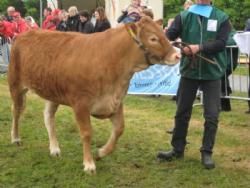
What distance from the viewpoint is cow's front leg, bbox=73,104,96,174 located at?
5.96 metres

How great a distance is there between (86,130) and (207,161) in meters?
1.49

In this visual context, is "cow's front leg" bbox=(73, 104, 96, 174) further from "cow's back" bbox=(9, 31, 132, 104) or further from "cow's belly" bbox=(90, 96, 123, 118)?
"cow's back" bbox=(9, 31, 132, 104)

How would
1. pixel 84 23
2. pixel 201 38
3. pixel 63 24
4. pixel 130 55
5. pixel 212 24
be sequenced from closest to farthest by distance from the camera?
1. pixel 130 55
2. pixel 212 24
3. pixel 201 38
4. pixel 84 23
5. pixel 63 24

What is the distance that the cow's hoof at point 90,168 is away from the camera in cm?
605

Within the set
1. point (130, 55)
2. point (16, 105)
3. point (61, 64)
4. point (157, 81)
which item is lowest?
point (157, 81)

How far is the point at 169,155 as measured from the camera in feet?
22.1

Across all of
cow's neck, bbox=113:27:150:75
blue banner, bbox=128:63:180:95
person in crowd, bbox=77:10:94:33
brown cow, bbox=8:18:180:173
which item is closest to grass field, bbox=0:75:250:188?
brown cow, bbox=8:18:180:173

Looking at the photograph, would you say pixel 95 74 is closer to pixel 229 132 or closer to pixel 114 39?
pixel 114 39

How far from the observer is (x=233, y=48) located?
10.5 m

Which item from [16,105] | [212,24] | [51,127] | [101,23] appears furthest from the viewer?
[101,23]

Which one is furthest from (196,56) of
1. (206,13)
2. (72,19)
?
(72,19)

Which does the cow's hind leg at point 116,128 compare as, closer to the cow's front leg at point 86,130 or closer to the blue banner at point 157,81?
the cow's front leg at point 86,130

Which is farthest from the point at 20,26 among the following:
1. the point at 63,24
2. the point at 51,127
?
the point at 51,127

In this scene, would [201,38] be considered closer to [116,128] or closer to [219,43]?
[219,43]
